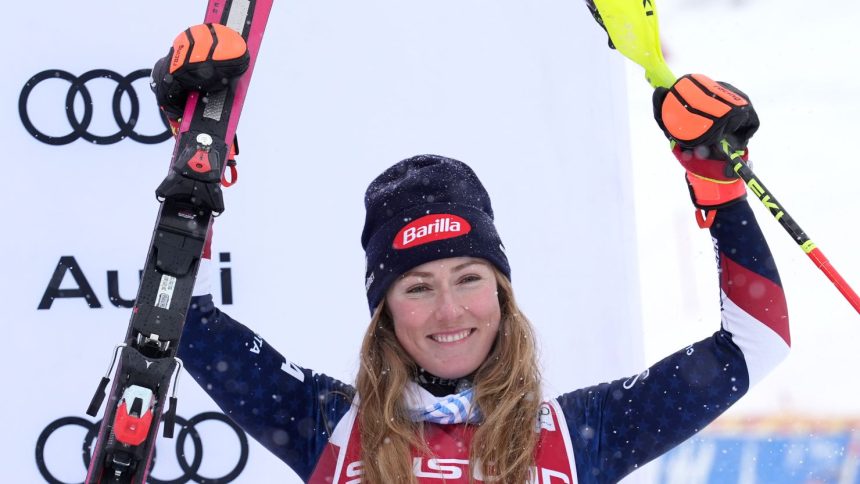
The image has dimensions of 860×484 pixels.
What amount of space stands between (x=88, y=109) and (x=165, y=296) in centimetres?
100

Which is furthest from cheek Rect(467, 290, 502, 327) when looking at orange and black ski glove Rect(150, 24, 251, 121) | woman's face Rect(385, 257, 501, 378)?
orange and black ski glove Rect(150, 24, 251, 121)

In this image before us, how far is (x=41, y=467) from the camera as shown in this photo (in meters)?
2.37

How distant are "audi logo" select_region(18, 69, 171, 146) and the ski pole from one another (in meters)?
1.22

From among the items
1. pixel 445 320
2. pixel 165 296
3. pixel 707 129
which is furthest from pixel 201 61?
pixel 707 129

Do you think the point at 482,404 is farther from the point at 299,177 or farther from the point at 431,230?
the point at 299,177

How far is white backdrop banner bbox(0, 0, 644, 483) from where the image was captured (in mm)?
2381

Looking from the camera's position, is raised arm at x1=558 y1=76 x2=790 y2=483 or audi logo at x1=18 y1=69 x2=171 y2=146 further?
audi logo at x1=18 y1=69 x2=171 y2=146

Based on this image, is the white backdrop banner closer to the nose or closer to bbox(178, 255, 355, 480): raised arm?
bbox(178, 255, 355, 480): raised arm

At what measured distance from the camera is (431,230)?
5.86ft

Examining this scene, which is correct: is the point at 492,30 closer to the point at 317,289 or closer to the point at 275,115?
the point at 275,115

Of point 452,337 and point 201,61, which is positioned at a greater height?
point 201,61

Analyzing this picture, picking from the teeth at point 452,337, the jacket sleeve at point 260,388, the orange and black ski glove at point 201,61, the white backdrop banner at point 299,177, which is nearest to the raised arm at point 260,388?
the jacket sleeve at point 260,388

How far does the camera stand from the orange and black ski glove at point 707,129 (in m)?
1.61

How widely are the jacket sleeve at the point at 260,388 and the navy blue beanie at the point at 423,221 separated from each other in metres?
0.21
